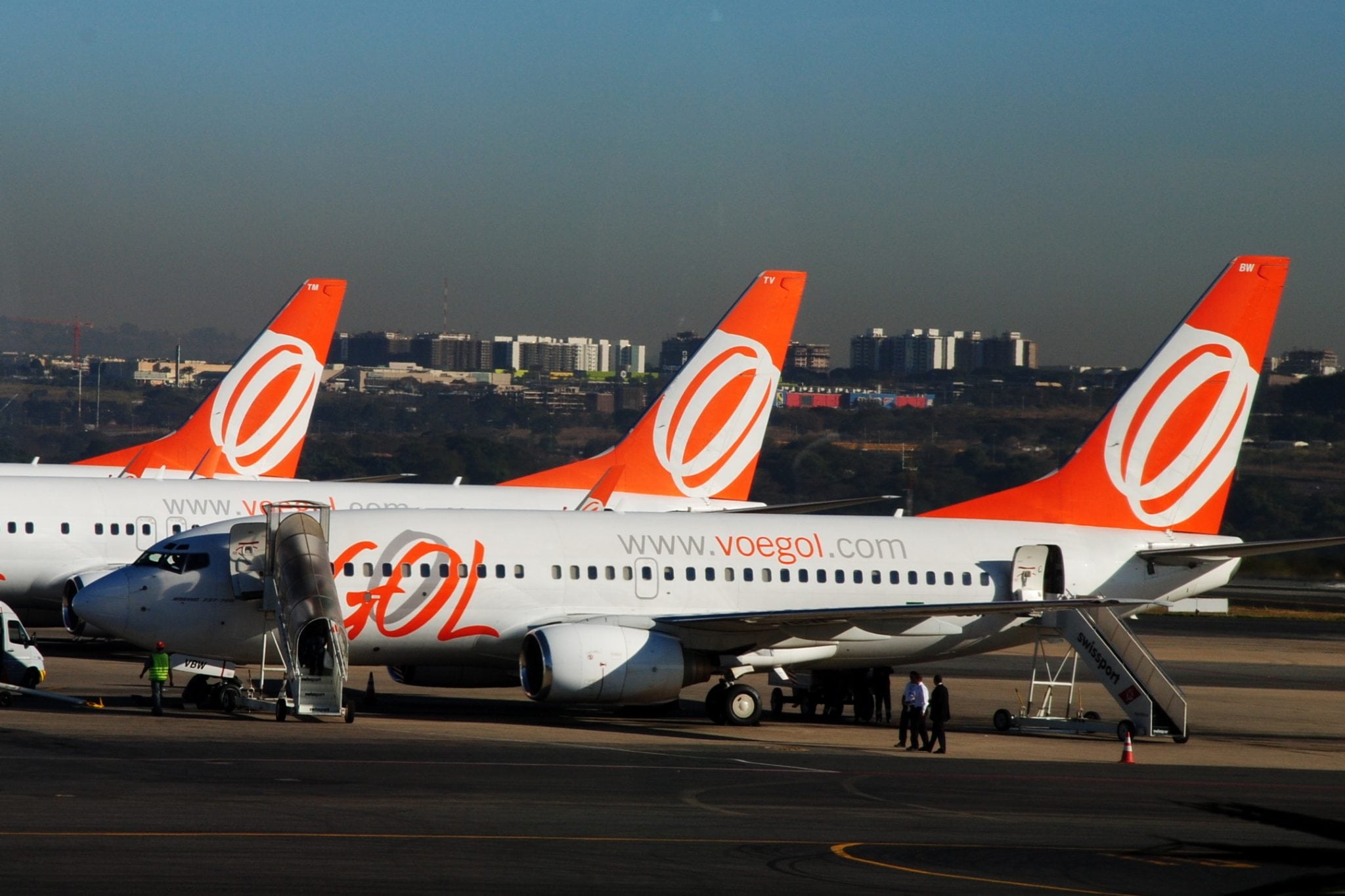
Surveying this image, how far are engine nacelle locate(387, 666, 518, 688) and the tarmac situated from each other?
0.74m

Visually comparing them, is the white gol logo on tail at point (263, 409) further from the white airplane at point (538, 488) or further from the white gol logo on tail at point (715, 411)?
the white gol logo on tail at point (715, 411)

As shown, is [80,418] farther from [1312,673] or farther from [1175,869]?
[1175,869]

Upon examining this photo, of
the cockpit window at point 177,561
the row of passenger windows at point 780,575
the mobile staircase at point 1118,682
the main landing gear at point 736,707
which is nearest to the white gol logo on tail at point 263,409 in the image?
the cockpit window at point 177,561

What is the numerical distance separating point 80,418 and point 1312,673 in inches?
3220

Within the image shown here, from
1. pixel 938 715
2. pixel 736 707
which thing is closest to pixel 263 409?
pixel 736 707

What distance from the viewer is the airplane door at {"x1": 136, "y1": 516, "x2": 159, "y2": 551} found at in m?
43.7

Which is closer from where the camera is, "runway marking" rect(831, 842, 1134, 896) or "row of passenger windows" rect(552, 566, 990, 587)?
"runway marking" rect(831, 842, 1134, 896)

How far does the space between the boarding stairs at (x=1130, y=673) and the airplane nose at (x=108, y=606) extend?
20165mm

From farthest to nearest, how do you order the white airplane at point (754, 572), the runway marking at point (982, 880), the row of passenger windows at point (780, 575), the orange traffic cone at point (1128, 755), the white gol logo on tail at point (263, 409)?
the white gol logo on tail at point (263, 409) < the row of passenger windows at point (780, 575) < the white airplane at point (754, 572) < the orange traffic cone at point (1128, 755) < the runway marking at point (982, 880)

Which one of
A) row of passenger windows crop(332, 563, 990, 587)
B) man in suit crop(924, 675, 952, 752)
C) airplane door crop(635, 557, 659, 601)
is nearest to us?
man in suit crop(924, 675, 952, 752)

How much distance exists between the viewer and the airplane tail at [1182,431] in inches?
1572

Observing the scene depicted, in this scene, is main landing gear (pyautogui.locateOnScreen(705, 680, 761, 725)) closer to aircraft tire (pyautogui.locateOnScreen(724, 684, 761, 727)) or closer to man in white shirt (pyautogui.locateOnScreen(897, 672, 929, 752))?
aircraft tire (pyautogui.locateOnScreen(724, 684, 761, 727))

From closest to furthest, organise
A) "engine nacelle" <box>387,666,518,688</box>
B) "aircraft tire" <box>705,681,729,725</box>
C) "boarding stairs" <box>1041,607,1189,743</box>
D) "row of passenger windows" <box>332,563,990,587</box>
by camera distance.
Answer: "row of passenger windows" <box>332,563,990,587</box>
"boarding stairs" <box>1041,607,1189,743</box>
"aircraft tire" <box>705,681,729,725</box>
"engine nacelle" <box>387,666,518,688</box>

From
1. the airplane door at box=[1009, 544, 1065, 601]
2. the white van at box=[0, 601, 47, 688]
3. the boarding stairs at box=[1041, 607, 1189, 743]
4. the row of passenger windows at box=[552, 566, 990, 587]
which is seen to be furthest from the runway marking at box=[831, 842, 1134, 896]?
the white van at box=[0, 601, 47, 688]
